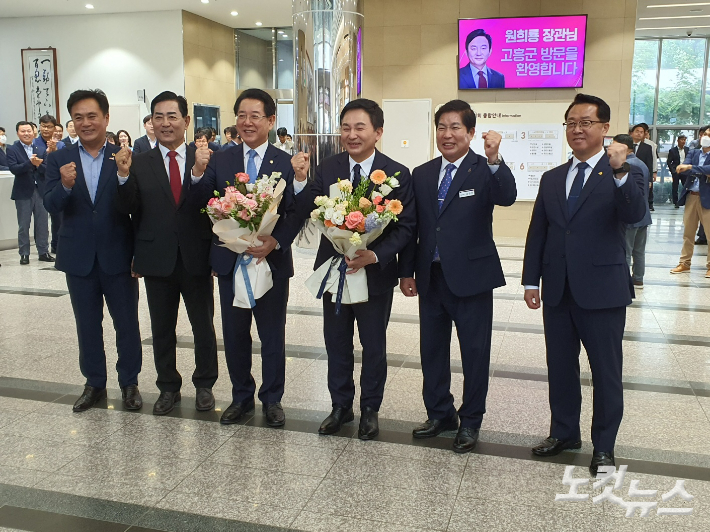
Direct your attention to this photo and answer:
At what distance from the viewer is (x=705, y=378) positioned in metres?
4.47

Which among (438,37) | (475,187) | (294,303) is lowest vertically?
(294,303)

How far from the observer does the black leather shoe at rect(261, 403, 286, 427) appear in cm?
355

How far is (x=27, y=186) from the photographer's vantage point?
8.97m

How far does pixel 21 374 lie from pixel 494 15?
9214 mm

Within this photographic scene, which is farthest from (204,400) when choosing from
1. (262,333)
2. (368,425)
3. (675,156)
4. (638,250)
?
(675,156)

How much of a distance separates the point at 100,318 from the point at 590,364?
2.73m

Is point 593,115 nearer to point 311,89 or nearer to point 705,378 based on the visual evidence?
A: point 705,378

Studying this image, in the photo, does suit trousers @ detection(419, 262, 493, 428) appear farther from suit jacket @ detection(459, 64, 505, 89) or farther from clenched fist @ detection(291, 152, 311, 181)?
suit jacket @ detection(459, 64, 505, 89)

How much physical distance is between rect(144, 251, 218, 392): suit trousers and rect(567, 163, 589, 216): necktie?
1981 mm

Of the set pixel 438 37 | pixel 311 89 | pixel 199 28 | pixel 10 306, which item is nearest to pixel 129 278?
pixel 10 306

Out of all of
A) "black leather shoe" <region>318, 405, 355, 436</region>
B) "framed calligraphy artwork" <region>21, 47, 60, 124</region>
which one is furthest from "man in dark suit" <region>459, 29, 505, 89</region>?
"framed calligraphy artwork" <region>21, 47, 60, 124</region>

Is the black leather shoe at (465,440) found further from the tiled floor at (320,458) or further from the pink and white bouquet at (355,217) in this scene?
the pink and white bouquet at (355,217)

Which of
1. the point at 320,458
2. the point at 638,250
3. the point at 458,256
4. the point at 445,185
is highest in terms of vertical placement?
the point at 445,185

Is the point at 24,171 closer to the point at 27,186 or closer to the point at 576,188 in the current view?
the point at 27,186
